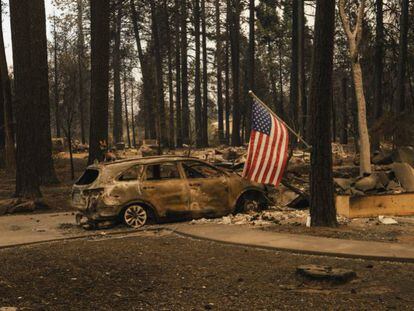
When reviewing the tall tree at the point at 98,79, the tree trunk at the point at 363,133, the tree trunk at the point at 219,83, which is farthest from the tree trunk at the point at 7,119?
the tree trunk at the point at 219,83

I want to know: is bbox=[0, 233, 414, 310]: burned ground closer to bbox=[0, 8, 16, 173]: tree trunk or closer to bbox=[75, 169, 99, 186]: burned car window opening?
bbox=[75, 169, 99, 186]: burned car window opening

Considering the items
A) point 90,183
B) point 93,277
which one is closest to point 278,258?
point 93,277

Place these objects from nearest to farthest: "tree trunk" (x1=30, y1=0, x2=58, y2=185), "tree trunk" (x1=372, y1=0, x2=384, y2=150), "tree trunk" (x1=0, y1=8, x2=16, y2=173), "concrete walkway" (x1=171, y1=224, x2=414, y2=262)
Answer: "concrete walkway" (x1=171, y1=224, x2=414, y2=262) < "tree trunk" (x1=30, y1=0, x2=58, y2=185) < "tree trunk" (x1=0, y1=8, x2=16, y2=173) < "tree trunk" (x1=372, y1=0, x2=384, y2=150)

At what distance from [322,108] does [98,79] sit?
12.4 m

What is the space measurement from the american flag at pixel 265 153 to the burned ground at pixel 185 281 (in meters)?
2.42

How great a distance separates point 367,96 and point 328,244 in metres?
44.5

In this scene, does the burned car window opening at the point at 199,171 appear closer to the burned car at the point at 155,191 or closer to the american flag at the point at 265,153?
the burned car at the point at 155,191

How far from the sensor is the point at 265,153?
12.3m

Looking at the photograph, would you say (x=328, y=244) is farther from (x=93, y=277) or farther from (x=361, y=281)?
(x=93, y=277)

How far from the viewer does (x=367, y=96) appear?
52.2 meters

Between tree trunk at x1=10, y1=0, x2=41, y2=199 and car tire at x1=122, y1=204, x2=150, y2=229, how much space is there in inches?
236

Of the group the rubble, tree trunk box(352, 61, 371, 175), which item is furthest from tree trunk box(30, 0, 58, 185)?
the rubble

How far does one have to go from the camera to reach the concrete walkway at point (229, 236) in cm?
931

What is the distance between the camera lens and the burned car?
12.6 m
